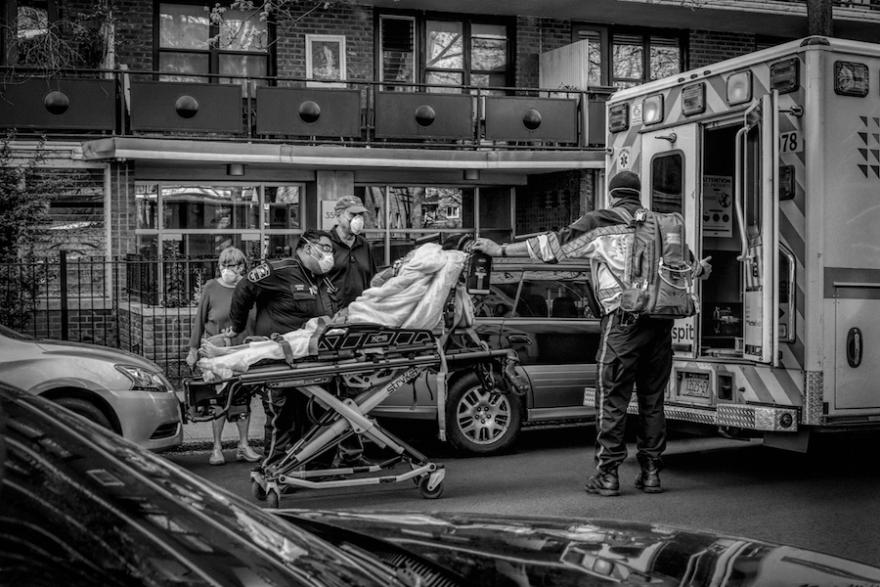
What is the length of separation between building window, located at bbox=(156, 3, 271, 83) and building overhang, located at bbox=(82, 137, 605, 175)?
1.80 m

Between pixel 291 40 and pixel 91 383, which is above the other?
pixel 291 40

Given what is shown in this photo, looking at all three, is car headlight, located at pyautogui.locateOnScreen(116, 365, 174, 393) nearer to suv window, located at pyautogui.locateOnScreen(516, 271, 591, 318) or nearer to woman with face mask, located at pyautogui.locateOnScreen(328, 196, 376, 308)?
woman with face mask, located at pyautogui.locateOnScreen(328, 196, 376, 308)

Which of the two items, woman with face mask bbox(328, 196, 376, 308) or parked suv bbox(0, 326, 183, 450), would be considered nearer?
parked suv bbox(0, 326, 183, 450)

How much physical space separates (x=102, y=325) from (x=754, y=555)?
1306cm

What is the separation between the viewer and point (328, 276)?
8.03 meters

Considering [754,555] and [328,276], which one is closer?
[754,555]

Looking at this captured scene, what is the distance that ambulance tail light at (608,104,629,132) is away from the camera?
356 inches

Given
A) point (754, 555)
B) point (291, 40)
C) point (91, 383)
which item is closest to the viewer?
point (754, 555)

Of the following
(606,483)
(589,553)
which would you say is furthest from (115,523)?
(606,483)

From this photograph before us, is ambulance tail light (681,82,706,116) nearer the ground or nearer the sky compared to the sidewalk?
nearer the sky

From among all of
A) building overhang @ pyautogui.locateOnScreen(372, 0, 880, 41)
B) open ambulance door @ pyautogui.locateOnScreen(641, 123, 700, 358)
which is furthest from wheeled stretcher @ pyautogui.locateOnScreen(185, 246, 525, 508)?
building overhang @ pyautogui.locateOnScreen(372, 0, 880, 41)

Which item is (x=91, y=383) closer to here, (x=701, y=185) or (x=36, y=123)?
(x=701, y=185)

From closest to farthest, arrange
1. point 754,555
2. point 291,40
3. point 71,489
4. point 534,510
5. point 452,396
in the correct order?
point 71,489 → point 754,555 → point 534,510 → point 452,396 → point 291,40

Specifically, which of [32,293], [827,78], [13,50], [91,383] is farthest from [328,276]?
[13,50]
